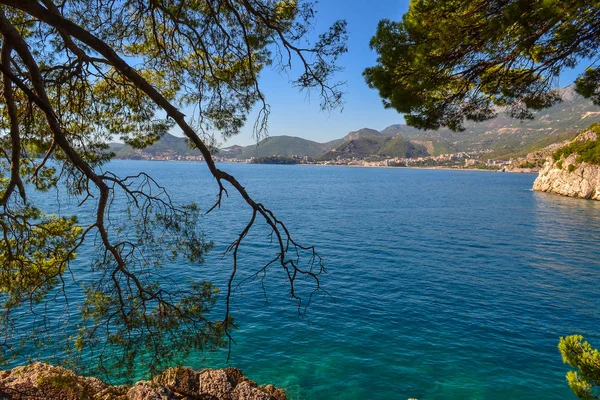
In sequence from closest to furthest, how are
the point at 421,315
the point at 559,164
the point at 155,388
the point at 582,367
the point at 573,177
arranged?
1. the point at 582,367
2. the point at 155,388
3. the point at 421,315
4. the point at 573,177
5. the point at 559,164

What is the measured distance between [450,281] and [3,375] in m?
21.1

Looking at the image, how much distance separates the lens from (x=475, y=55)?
22.2 ft

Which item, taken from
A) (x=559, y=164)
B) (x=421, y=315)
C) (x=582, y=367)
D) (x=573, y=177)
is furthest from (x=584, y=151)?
(x=582, y=367)

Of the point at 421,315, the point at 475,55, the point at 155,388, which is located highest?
the point at 475,55

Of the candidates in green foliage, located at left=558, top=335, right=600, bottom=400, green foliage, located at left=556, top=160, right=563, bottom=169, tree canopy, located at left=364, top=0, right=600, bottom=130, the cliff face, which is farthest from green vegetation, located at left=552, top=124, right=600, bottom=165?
green foliage, located at left=558, top=335, right=600, bottom=400

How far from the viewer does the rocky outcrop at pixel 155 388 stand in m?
7.66

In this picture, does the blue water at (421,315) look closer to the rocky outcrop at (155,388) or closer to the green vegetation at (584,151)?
the rocky outcrop at (155,388)

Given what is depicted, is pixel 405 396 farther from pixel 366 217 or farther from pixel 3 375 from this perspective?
pixel 366 217

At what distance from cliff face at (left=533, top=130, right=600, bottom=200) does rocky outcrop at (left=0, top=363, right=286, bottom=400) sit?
76784mm

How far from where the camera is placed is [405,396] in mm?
11258

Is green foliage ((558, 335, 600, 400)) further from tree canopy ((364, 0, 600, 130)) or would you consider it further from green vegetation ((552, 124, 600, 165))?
green vegetation ((552, 124, 600, 165))

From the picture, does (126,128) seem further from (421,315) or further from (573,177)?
(573,177)

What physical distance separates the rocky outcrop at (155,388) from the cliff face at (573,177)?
76784mm

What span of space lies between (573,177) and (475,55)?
80337 mm
